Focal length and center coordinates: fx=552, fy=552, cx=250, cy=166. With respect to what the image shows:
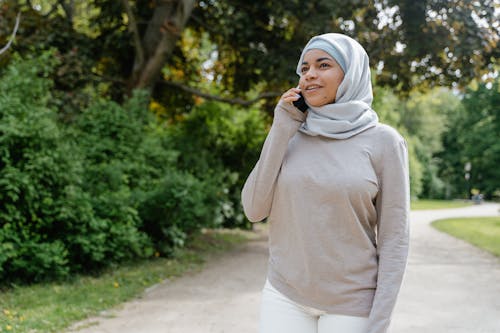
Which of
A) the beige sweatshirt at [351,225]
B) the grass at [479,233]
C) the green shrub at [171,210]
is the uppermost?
the beige sweatshirt at [351,225]

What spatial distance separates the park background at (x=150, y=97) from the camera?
683 cm

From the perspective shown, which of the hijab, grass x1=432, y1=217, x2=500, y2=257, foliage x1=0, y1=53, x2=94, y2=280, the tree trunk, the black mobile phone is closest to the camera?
the hijab

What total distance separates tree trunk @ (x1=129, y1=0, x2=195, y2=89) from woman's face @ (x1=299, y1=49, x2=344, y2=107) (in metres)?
8.48

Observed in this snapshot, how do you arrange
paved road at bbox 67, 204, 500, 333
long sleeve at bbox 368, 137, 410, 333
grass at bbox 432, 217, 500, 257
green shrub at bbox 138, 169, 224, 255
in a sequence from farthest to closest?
grass at bbox 432, 217, 500, 257, green shrub at bbox 138, 169, 224, 255, paved road at bbox 67, 204, 500, 333, long sleeve at bbox 368, 137, 410, 333

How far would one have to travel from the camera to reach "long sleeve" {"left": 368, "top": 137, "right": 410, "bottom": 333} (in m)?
2.05

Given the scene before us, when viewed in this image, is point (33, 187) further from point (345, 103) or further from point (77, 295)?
point (345, 103)

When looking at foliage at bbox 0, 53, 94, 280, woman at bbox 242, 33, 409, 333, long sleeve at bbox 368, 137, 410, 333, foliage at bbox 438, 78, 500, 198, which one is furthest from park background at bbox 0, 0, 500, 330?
foliage at bbox 438, 78, 500, 198

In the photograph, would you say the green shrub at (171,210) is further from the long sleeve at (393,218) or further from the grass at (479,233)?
the long sleeve at (393,218)

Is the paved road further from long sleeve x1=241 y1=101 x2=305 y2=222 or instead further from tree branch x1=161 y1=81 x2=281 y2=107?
long sleeve x1=241 y1=101 x2=305 y2=222

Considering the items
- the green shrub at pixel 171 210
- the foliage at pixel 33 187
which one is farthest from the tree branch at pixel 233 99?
the foliage at pixel 33 187

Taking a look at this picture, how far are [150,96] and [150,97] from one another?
80mm

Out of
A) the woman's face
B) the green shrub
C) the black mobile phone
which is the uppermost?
the woman's face

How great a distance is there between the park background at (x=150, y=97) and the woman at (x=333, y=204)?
407cm

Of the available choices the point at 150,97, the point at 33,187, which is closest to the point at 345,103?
the point at 33,187
